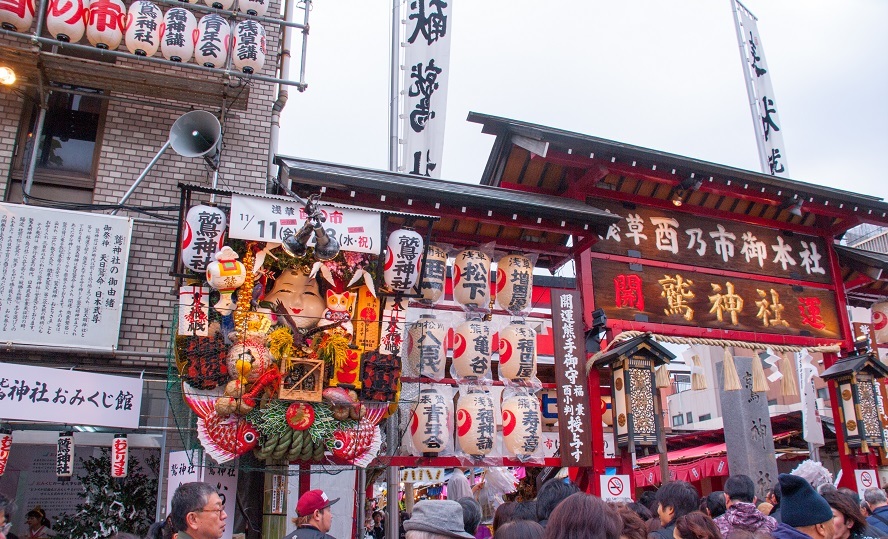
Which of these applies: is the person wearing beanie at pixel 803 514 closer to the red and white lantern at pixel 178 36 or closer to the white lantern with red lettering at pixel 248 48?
the white lantern with red lettering at pixel 248 48

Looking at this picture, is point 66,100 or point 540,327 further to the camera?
point 540,327

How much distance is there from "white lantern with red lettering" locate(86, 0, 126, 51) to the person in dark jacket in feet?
33.5

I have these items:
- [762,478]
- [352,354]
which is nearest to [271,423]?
[352,354]

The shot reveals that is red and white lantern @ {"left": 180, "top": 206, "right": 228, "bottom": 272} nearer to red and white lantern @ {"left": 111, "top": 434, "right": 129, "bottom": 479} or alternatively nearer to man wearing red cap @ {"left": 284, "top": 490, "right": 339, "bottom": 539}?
red and white lantern @ {"left": 111, "top": 434, "right": 129, "bottom": 479}

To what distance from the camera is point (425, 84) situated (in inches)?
541

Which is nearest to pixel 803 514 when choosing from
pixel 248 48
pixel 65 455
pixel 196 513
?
pixel 196 513

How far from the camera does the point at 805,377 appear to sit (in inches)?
573

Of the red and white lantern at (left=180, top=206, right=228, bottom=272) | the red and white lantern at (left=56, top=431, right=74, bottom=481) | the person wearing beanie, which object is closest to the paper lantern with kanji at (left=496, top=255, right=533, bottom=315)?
the red and white lantern at (left=180, top=206, right=228, bottom=272)

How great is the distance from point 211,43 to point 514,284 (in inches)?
255

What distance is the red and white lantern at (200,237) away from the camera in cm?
924

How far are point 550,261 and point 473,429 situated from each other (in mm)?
3968

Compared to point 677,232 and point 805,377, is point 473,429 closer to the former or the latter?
point 677,232

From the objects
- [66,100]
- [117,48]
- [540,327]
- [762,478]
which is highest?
[117,48]

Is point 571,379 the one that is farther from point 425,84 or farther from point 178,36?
point 178,36
